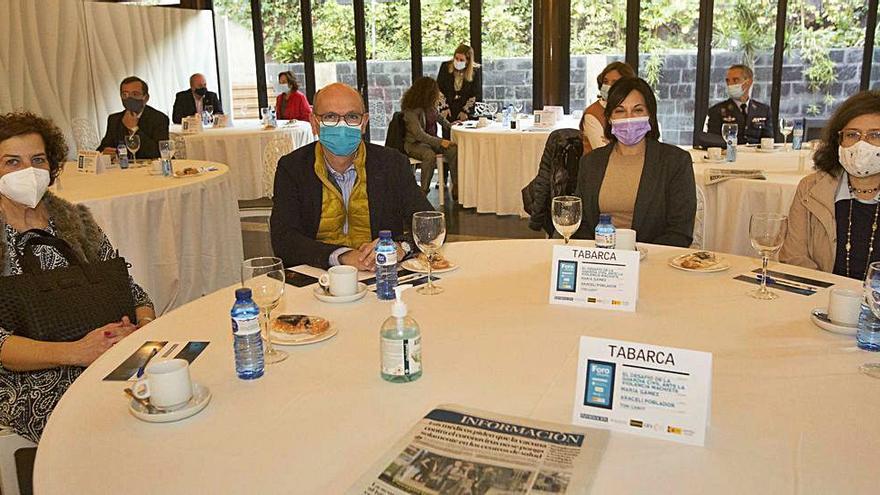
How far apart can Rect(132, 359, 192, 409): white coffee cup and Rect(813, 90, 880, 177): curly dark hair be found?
7.41 ft

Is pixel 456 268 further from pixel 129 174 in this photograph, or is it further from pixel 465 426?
pixel 129 174

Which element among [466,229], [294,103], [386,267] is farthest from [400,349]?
[294,103]

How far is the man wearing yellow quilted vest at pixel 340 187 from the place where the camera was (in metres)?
2.74

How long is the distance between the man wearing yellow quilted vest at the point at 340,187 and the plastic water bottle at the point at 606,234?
0.70 metres

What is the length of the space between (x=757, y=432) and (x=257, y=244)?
542 cm

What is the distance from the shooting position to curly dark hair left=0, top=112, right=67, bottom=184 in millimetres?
2334

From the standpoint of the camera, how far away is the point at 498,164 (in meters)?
6.92

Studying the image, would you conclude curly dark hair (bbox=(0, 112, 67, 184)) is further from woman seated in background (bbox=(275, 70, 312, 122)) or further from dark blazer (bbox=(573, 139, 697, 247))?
woman seated in background (bbox=(275, 70, 312, 122))

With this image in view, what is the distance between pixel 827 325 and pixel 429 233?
102 centimetres

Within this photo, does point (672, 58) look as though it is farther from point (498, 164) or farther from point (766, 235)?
point (766, 235)

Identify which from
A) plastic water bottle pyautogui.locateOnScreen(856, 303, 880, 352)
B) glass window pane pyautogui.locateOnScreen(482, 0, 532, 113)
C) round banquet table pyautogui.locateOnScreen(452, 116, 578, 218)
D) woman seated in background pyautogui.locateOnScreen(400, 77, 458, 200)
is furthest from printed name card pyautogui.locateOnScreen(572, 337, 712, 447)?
glass window pane pyautogui.locateOnScreen(482, 0, 532, 113)

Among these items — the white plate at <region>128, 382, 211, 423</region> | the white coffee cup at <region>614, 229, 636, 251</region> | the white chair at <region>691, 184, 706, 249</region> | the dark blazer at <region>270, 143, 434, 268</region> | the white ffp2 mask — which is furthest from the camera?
the white chair at <region>691, 184, 706, 249</region>

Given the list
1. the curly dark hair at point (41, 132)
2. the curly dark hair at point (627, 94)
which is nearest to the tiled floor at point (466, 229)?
the curly dark hair at point (627, 94)

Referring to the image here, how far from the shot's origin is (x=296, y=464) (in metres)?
1.21
